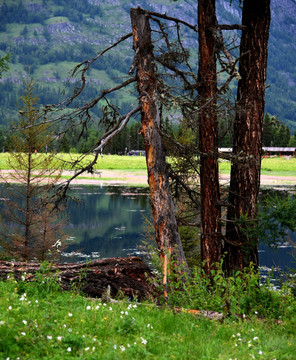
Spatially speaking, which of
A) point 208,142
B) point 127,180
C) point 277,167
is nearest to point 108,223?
point 208,142

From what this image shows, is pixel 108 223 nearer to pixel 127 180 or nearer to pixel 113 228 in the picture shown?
pixel 113 228

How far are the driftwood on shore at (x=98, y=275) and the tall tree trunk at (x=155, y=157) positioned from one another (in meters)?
0.80

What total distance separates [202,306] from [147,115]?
4.15 m

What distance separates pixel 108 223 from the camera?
38031 mm

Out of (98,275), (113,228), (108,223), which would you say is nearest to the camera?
(98,275)

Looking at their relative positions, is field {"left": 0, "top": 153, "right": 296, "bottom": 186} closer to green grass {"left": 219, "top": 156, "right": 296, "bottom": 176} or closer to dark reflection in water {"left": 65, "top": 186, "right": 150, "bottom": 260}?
green grass {"left": 219, "top": 156, "right": 296, "bottom": 176}

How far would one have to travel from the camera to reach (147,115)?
29.9 feet

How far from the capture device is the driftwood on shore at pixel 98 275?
25.9ft

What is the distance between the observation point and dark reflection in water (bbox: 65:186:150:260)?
29656 mm

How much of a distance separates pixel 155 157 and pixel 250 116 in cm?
229

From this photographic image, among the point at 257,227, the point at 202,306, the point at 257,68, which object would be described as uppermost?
the point at 257,68

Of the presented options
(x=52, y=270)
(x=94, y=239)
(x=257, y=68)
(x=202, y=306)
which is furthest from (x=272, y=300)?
(x=94, y=239)

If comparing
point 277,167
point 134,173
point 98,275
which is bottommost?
point 134,173

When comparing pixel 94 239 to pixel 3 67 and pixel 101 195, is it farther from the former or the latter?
pixel 101 195
